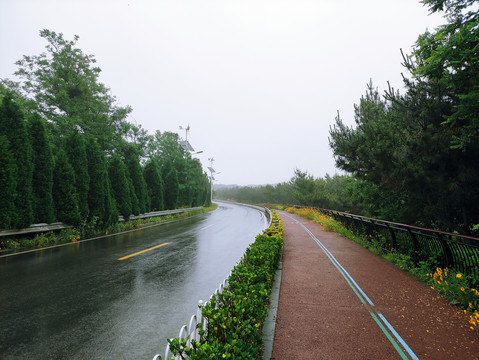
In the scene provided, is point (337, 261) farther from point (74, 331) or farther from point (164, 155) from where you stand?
point (164, 155)

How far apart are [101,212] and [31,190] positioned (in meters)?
3.92

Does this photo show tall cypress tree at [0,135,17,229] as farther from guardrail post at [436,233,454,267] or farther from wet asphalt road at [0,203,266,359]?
guardrail post at [436,233,454,267]

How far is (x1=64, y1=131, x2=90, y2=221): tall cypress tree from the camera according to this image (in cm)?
Result: 1277

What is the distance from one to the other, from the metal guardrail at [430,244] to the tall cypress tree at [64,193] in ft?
44.4

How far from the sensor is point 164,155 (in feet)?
104

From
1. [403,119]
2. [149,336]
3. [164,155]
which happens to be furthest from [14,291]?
[164,155]

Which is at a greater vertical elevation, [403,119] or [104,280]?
[403,119]

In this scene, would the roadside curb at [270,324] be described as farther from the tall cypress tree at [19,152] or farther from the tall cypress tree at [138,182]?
the tall cypress tree at [138,182]

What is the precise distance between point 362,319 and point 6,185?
12.1 meters

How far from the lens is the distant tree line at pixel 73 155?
32.9ft

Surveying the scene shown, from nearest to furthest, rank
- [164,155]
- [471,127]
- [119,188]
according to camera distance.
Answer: [471,127], [119,188], [164,155]

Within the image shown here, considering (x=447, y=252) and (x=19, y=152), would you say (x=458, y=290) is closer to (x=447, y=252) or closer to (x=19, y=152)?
(x=447, y=252)

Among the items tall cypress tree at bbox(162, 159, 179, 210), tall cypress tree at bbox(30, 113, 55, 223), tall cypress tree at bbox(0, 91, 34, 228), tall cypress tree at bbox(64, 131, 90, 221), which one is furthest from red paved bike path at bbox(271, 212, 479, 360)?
tall cypress tree at bbox(162, 159, 179, 210)

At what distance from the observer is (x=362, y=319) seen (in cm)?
437
